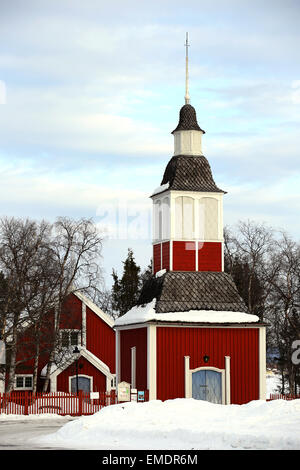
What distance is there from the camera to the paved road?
22.4m

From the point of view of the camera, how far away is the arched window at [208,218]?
40.1 metres

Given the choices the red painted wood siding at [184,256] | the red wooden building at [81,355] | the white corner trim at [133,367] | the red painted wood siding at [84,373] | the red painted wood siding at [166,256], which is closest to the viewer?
the white corner trim at [133,367]

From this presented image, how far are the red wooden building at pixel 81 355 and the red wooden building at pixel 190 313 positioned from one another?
8.49 meters

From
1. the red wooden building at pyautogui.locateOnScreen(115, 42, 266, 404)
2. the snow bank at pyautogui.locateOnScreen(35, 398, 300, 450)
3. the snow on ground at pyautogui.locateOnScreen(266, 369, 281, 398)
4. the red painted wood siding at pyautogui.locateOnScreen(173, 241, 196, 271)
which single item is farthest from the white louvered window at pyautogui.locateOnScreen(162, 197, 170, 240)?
the snow on ground at pyautogui.locateOnScreen(266, 369, 281, 398)

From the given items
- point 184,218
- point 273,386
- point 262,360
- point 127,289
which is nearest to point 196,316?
point 262,360

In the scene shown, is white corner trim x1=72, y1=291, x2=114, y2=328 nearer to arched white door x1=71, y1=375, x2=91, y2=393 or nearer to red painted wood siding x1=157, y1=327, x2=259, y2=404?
arched white door x1=71, y1=375, x2=91, y2=393

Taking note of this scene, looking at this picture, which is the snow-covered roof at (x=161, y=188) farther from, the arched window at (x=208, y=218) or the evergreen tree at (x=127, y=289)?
A: the evergreen tree at (x=127, y=289)

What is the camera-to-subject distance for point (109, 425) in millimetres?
24453

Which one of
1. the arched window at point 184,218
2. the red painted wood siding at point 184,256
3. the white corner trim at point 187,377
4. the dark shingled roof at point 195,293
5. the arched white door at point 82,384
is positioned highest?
the arched window at point 184,218

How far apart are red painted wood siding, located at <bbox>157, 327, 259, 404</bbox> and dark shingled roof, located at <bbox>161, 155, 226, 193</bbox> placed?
668 cm

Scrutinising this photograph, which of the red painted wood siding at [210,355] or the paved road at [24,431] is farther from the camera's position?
the red painted wood siding at [210,355]

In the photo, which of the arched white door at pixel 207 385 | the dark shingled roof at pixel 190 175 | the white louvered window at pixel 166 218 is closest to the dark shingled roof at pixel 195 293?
the white louvered window at pixel 166 218
